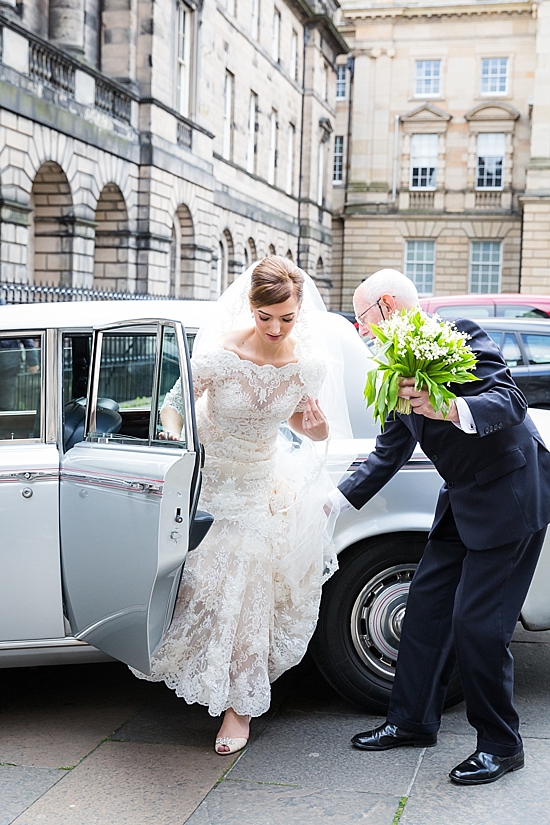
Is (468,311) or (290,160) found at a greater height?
(290,160)

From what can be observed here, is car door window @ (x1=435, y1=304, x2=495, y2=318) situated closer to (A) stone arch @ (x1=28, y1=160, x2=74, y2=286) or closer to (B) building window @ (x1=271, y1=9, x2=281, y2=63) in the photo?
(A) stone arch @ (x1=28, y1=160, x2=74, y2=286)

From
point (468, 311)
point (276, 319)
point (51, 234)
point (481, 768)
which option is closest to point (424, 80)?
point (51, 234)

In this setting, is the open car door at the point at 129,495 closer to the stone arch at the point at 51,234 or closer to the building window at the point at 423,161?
the stone arch at the point at 51,234

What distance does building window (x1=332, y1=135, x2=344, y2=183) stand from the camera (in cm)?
5338

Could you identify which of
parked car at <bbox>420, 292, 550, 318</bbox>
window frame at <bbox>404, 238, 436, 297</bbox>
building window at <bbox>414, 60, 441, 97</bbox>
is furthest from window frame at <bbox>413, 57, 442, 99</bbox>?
parked car at <bbox>420, 292, 550, 318</bbox>

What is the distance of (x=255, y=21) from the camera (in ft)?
119

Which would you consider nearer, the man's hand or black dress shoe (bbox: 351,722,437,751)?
the man's hand

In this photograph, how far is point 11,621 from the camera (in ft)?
12.8

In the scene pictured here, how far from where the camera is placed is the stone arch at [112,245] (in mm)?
24453

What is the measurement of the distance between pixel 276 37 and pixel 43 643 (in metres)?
39.3

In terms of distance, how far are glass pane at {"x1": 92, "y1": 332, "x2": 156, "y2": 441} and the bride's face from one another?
430mm

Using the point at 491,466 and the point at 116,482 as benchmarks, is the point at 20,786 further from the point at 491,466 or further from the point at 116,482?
the point at 491,466

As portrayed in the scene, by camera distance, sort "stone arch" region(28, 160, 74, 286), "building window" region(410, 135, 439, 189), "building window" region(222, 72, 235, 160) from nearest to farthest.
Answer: "stone arch" region(28, 160, 74, 286), "building window" region(222, 72, 235, 160), "building window" region(410, 135, 439, 189)

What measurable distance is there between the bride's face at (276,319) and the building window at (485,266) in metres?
50.1
